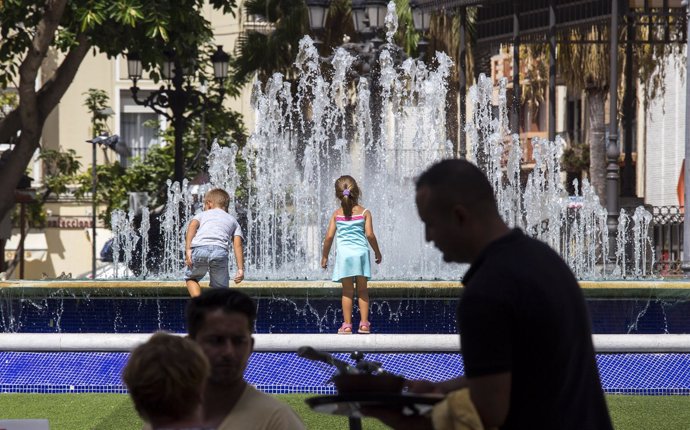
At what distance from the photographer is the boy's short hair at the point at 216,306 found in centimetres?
462

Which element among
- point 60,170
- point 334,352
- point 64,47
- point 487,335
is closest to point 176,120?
point 64,47

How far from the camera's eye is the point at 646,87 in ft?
108

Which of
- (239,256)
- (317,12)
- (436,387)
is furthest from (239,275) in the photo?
(436,387)

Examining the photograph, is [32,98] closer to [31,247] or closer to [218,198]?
[218,198]

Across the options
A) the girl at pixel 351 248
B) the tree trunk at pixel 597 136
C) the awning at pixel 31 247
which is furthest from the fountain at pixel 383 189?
the awning at pixel 31 247

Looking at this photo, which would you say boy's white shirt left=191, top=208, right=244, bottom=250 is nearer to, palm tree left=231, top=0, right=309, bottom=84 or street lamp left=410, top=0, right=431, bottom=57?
street lamp left=410, top=0, right=431, bottom=57

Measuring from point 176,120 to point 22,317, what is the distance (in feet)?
24.8

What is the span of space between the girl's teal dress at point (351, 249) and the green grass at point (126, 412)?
2.24 metres

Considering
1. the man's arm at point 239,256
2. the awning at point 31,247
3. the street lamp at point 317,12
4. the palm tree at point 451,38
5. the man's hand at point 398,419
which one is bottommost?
the awning at point 31,247

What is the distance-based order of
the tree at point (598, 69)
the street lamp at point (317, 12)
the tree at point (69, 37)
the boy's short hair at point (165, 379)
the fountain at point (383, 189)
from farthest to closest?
the tree at point (598, 69)
the fountain at point (383, 189)
the street lamp at point (317, 12)
the tree at point (69, 37)
the boy's short hair at point (165, 379)

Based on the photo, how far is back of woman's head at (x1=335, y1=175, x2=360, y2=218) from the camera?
42.0 feet

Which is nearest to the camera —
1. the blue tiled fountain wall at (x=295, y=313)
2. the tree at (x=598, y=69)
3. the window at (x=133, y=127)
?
the blue tiled fountain wall at (x=295, y=313)

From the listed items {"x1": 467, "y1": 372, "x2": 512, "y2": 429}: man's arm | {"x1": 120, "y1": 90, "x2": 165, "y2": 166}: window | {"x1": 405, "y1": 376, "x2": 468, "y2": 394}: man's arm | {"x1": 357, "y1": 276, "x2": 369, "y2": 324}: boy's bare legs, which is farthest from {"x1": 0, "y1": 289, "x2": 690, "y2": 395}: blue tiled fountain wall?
{"x1": 120, "y1": 90, "x2": 165, "y2": 166}: window

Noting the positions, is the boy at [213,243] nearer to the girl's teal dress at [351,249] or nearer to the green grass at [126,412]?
Answer: the girl's teal dress at [351,249]
